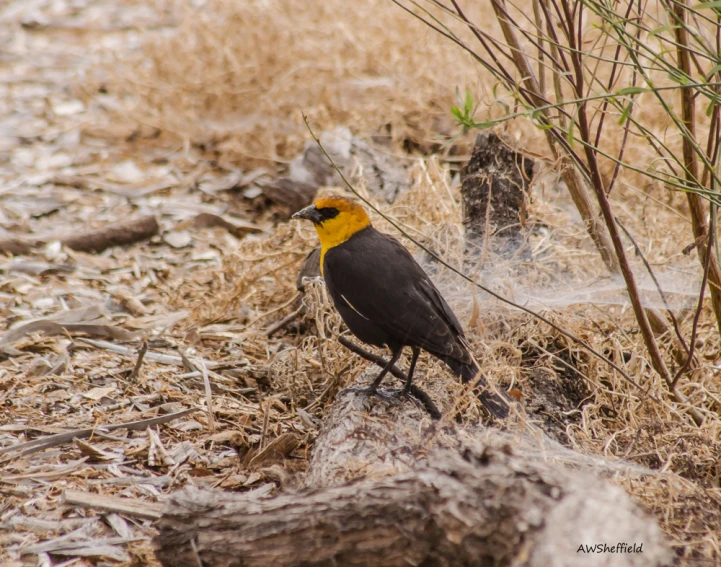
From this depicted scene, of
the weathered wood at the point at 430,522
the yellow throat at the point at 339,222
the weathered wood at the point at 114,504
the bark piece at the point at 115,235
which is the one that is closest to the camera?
the weathered wood at the point at 430,522

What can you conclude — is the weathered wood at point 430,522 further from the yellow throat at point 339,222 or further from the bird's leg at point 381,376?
the yellow throat at point 339,222

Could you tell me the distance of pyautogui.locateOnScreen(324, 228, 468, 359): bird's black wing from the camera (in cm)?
344

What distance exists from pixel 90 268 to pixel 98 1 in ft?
21.2

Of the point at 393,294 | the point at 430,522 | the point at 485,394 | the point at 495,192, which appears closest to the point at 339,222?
the point at 393,294

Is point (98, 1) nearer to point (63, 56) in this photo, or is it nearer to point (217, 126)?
point (63, 56)

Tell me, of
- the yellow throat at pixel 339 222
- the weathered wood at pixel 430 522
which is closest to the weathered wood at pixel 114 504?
the weathered wood at pixel 430 522

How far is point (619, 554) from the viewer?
186 centimetres

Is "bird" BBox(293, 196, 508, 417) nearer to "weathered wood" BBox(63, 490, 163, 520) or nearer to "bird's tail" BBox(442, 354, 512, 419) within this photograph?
"bird's tail" BBox(442, 354, 512, 419)

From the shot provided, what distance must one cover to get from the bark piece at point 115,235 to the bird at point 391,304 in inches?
98.5

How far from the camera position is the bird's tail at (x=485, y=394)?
3.13 m

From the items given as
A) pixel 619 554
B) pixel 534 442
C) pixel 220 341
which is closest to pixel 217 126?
pixel 220 341

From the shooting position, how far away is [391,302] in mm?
3578

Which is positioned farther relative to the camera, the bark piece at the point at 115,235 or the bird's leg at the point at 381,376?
the bark piece at the point at 115,235

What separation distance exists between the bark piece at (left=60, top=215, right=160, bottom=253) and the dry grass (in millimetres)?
135
